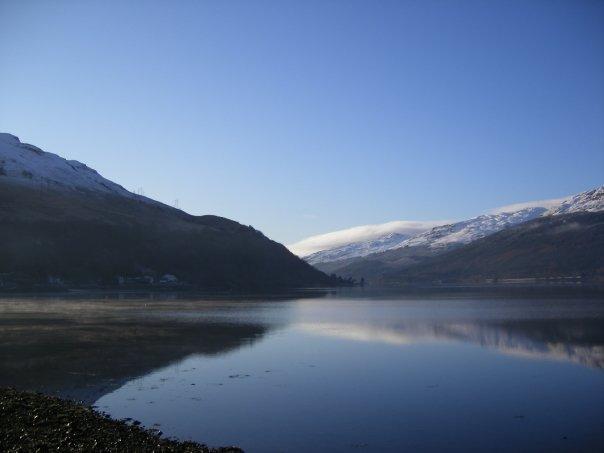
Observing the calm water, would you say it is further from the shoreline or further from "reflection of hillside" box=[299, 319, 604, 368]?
the shoreline

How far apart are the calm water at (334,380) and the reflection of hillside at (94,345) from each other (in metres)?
0.16

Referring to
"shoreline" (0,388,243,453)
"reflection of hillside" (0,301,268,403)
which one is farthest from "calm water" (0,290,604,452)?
"shoreline" (0,388,243,453)

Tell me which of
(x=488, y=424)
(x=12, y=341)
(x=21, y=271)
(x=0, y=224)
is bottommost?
(x=488, y=424)

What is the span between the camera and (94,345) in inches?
1905

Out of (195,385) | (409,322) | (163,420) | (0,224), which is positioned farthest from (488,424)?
(0,224)

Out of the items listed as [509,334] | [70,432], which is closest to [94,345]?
[70,432]

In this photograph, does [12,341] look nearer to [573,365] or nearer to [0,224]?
[573,365]

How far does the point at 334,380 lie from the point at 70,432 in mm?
17376

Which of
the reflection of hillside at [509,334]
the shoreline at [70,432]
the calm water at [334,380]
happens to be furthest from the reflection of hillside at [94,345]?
the reflection of hillside at [509,334]

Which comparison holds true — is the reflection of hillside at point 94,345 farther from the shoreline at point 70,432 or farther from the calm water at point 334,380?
the shoreline at point 70,432

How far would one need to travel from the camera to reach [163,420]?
85.9 ft

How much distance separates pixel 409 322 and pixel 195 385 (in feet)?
146

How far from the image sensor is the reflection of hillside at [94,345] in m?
34.4

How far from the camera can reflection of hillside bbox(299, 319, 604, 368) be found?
46438 millimetres
